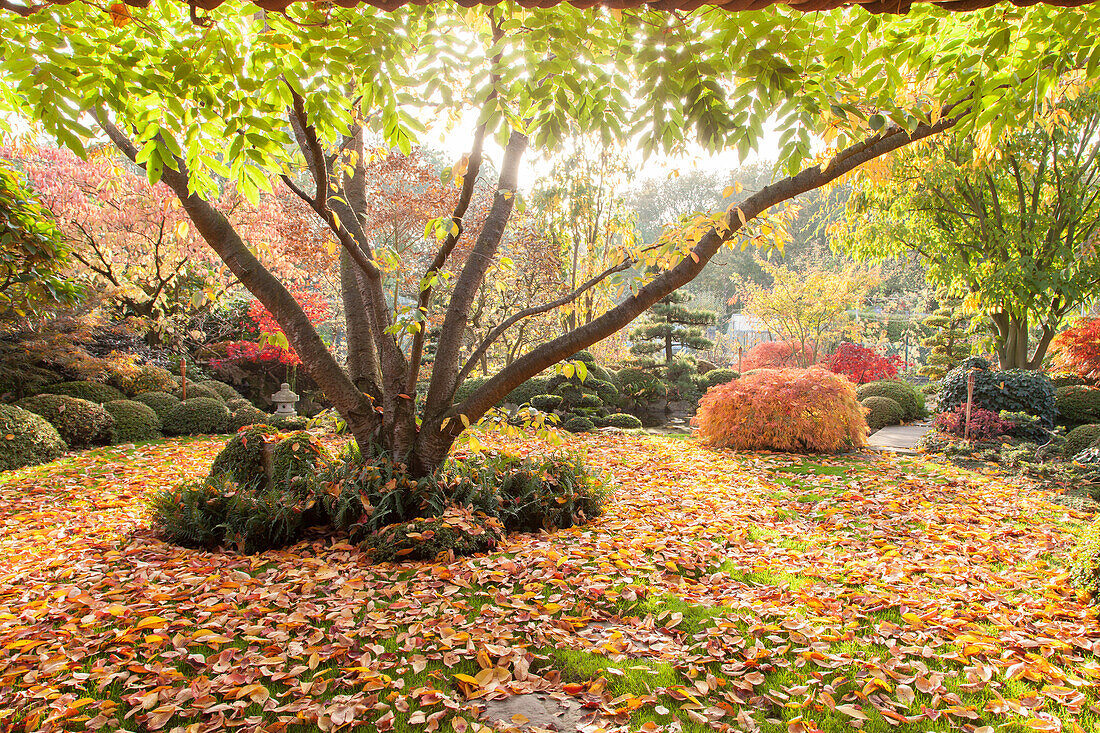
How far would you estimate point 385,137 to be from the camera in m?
2.77

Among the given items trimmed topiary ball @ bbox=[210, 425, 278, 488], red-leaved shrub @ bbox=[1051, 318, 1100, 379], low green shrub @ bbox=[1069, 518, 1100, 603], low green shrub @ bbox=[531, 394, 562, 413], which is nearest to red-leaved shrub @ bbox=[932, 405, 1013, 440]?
red-leaved shrub @ bbox=[1051, 318, 1100, 379]

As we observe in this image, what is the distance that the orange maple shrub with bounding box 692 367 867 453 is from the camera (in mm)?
7699

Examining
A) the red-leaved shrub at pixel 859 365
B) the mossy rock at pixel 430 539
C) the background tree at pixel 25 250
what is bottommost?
the mossy rock at pixel 430 539

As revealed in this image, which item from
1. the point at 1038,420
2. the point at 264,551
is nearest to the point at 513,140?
the point at 264,551

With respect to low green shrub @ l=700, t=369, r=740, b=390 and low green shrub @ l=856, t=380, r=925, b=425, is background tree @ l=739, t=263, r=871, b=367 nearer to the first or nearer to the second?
low green shrub @ l=700, t=369, r=740, b=390

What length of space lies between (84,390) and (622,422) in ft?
30.1

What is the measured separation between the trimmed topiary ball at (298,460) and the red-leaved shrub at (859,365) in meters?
11.8

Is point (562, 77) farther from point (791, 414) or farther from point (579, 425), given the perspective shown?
point (579, 425)

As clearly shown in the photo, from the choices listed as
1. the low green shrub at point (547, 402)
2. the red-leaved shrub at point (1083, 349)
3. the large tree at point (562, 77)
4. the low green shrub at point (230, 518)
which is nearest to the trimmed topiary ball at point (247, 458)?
the low green shrub at point (230, 518)

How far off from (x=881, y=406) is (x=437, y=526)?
9.65m

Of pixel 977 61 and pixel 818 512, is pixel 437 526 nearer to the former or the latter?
pixel 818 512

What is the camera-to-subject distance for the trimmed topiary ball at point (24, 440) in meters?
6.23

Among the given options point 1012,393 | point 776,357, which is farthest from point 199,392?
point 776,357

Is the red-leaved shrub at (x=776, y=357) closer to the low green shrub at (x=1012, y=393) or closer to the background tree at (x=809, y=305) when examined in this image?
the background tree at (x=809, y=305)
